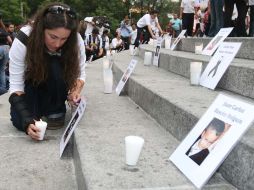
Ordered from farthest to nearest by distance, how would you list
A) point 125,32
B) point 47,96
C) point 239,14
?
point 125,32 → point 239,14 → point 47,96

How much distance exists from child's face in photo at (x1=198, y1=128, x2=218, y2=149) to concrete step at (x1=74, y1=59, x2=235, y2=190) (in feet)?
0.56

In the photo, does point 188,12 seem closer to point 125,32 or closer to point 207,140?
point 207,140

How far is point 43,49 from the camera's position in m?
2.86

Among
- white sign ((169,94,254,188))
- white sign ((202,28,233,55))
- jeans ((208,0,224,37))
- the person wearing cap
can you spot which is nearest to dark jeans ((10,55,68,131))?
white sign ((169,94,254,188))

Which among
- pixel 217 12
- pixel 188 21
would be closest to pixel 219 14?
pixel 217 12

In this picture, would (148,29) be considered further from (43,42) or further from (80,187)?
(80,187)

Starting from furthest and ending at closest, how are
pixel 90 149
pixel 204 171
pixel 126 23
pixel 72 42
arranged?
pixel 126 23 < pixel 72 42 < pixel 90 149 < pixel 204 171

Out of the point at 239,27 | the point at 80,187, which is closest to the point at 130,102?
the point at 80,187

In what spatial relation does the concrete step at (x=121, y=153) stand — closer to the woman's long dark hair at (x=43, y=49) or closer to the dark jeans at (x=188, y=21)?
the woman's long dark hair at (x=43, y=49)

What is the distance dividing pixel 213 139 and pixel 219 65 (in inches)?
58.5

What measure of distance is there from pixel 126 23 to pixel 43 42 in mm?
17540

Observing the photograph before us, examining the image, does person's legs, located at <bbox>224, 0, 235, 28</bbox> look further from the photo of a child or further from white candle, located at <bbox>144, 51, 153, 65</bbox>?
the photo of a child

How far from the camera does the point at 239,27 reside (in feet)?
Answer: 17.6

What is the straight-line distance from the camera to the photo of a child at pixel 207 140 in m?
1.78
